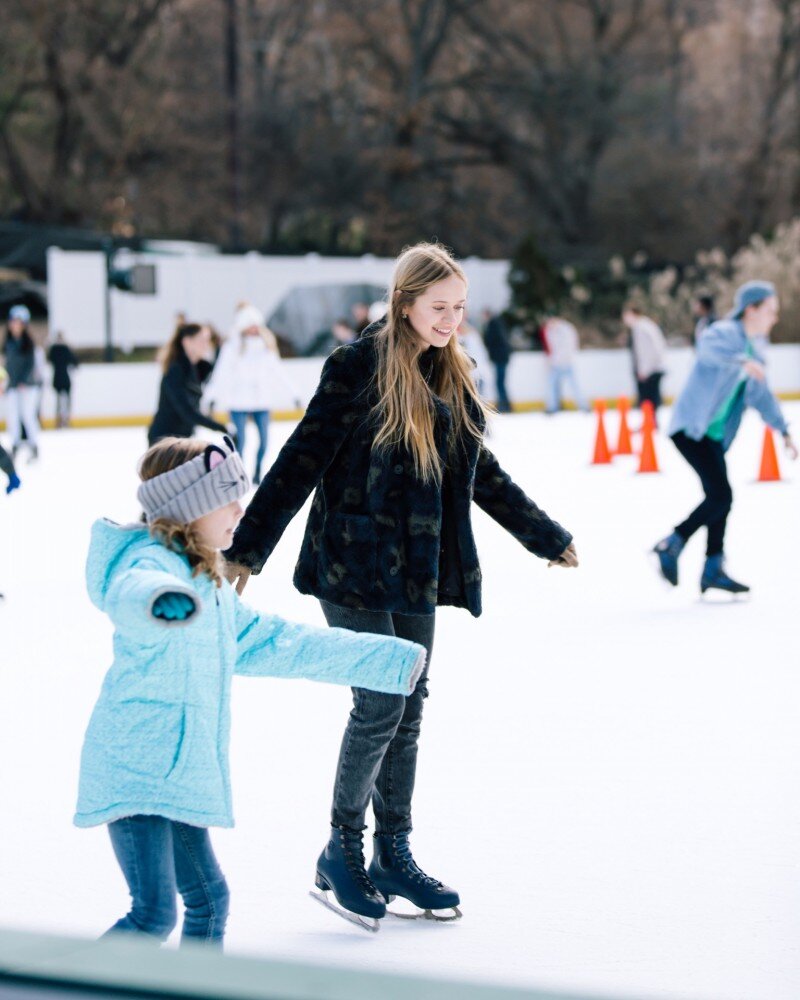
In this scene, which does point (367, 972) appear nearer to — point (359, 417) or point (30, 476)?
point (359, 417)

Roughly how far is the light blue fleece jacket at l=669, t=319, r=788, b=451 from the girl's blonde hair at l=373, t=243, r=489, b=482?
12.4 feet

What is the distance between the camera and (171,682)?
8.29ft

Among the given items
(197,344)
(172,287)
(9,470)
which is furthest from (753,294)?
(172,287)

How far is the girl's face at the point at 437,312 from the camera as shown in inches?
132

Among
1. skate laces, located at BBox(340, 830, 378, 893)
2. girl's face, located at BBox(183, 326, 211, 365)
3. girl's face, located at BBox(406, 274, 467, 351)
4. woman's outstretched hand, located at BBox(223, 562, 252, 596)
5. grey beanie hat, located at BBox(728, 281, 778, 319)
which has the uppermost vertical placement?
grey beanie hat, located at BBox(728, 281, 778, 319)

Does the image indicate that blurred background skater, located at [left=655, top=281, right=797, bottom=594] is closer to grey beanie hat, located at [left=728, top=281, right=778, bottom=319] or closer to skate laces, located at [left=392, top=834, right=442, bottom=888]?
grey beanie hat, located at [left=728, top=281, right=778, bottom=319]

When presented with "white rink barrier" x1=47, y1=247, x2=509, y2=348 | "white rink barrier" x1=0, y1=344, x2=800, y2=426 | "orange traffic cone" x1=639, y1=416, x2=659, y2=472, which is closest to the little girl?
"orange traffic cone" x1=639, y1=416, x2=659, y2=472

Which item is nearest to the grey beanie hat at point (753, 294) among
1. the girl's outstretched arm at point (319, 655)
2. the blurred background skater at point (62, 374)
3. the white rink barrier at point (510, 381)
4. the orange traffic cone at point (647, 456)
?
the girl's outstretched arm at point (319, 655)

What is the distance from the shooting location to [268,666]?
274cm

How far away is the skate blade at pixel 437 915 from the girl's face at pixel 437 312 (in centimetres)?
112

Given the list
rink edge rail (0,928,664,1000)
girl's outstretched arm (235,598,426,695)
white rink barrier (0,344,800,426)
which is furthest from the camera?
white rink barrier (0,344,800,426)

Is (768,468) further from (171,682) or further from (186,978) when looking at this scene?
(186,978)

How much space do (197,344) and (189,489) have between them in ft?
25.0

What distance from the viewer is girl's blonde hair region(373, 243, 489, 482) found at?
3.27 m
